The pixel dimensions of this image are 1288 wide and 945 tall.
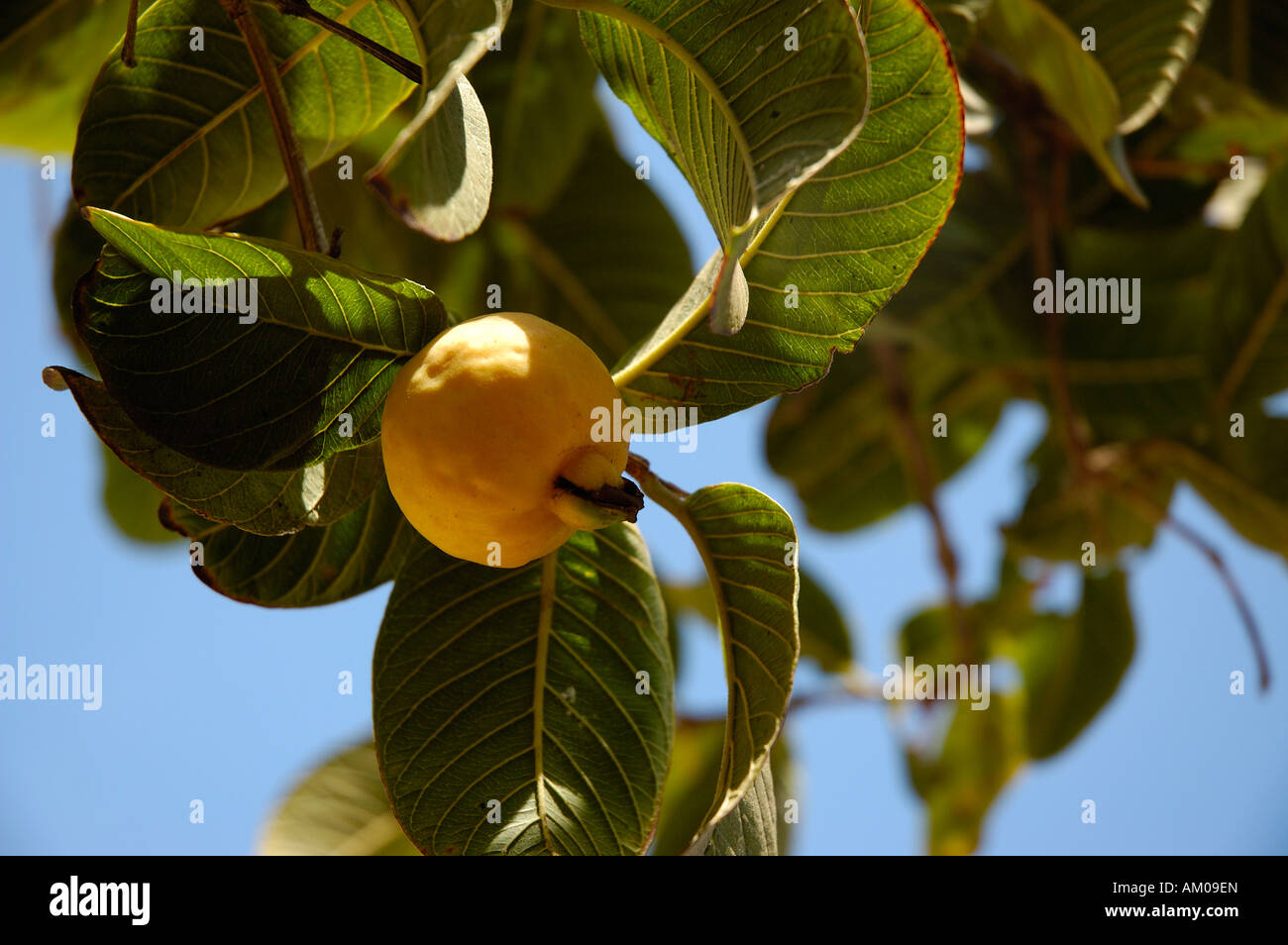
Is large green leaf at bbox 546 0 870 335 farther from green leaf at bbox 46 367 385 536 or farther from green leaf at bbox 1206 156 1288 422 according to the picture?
green leaf at bbox 1206 156 1288 422

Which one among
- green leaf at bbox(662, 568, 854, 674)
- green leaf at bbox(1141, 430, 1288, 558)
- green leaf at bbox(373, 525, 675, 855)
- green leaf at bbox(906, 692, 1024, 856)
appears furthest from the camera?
green leaf at bbox(906, 692, 1024, 856)

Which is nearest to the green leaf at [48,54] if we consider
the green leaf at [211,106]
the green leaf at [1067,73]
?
the green leaf at [211,106]

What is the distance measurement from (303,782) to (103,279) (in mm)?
1218

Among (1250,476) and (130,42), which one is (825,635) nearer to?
(1250,476)

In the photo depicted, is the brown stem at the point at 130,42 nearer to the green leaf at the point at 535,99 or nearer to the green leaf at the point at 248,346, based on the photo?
the green leaf at the point at 248,346

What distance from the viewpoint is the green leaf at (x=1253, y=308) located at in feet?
4.11

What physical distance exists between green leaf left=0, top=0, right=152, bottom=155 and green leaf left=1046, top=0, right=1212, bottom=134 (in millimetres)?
924

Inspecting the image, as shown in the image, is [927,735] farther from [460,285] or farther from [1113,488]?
[460,285]

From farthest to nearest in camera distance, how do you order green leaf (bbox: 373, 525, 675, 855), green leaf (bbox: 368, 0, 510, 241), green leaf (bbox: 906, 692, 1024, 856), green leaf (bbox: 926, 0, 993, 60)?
green leaf (bbox: 906, 692, 1024, 856) < green leaf (bbox: 926, 0, 993, 60) < green leaf (bbox: 373, 525, 675, 855) < green leaf (bbox: 368, 0, 510, 241)

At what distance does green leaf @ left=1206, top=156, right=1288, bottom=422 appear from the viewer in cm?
125

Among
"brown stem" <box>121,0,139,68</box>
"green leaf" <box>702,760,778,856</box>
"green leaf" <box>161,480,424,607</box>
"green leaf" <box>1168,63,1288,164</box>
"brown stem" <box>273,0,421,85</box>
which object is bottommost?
"green leaf" <box>702,760,778,856</box>

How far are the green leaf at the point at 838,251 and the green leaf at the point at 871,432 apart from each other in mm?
960

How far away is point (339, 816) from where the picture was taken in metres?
1.58

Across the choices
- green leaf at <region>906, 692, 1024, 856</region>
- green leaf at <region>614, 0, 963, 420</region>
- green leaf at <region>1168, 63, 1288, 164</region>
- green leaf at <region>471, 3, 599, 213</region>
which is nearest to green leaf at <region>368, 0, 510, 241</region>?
green leaf at <region>614, 0, 963, 420</region>
